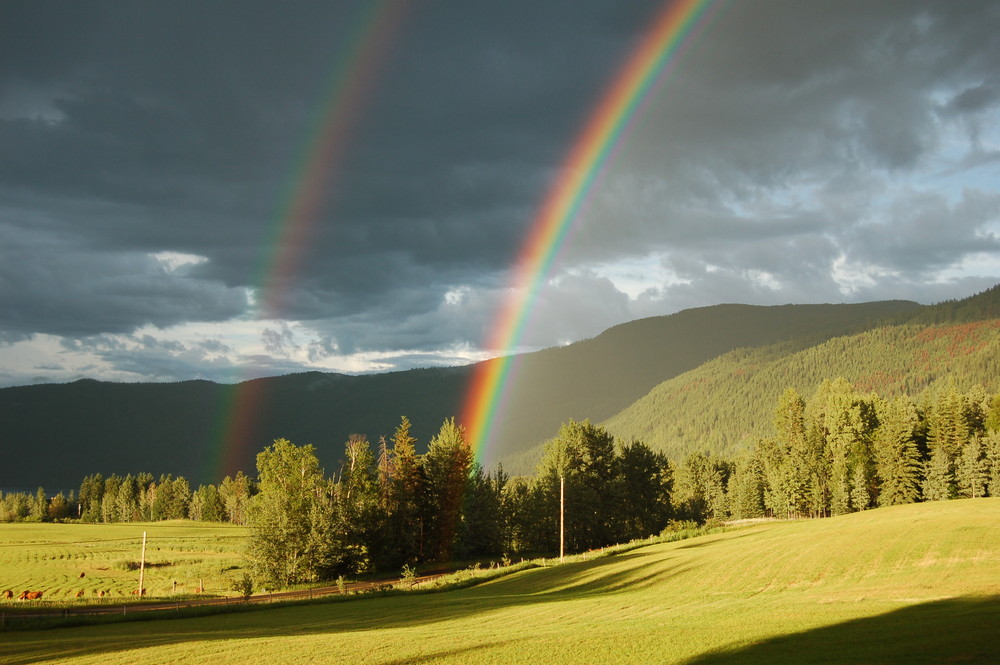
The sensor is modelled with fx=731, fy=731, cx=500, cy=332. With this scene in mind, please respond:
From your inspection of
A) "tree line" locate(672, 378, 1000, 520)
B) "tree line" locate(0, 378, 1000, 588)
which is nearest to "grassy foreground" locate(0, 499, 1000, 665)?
"tree line" locate(0, 378, 1000, 588)

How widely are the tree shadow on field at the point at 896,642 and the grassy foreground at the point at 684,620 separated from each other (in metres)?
0.04

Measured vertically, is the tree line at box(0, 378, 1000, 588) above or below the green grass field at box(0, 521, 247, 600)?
above

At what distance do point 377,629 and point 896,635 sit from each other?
16.9 meters

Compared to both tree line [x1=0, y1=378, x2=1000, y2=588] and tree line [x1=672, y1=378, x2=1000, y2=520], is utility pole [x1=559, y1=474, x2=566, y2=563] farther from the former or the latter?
tree line [x1=672, y1=378, x2=1000, y2=520]

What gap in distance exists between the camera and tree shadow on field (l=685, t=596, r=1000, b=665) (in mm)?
14289

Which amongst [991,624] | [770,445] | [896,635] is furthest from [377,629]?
[770,445]

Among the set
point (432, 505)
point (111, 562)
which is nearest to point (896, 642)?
point (432, 505)

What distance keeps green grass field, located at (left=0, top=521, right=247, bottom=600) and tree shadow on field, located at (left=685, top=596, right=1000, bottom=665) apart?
42.6 m

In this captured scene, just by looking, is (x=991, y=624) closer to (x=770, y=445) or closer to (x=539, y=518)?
(x=539, y=518)

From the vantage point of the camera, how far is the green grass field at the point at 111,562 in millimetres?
63438

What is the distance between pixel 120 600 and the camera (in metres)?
43.7

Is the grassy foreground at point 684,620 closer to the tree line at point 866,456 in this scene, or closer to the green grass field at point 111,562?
the green grass field at point 111,562

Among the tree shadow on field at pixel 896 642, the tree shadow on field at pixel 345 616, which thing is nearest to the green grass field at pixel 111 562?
the tree shadow on field at pixel 345 616

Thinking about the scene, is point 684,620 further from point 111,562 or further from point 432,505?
point 111,562
